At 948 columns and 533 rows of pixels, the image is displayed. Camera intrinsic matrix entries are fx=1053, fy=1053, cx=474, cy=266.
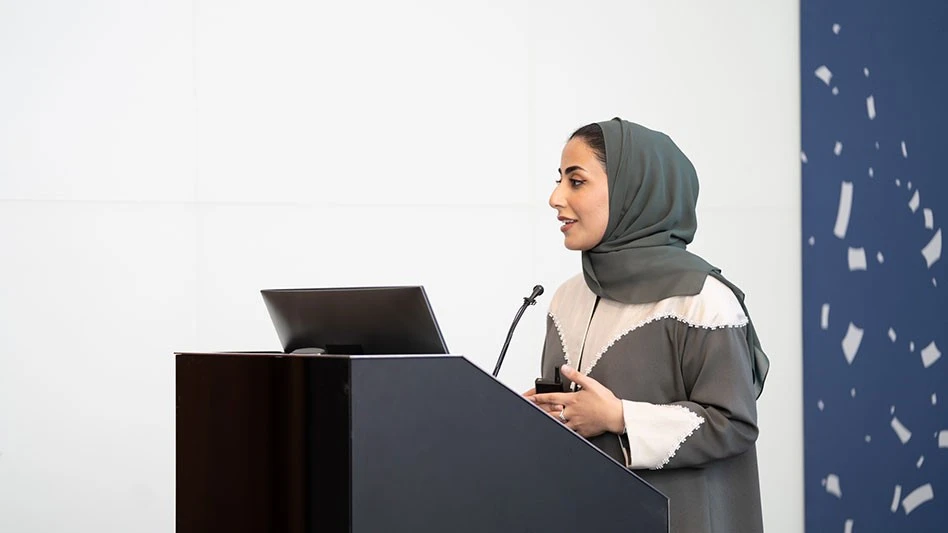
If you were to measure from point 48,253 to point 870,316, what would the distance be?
280cm

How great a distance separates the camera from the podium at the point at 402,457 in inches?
50.1

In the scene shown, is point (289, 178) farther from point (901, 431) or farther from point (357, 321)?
point (901, 431)

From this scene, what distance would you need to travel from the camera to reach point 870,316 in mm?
3812

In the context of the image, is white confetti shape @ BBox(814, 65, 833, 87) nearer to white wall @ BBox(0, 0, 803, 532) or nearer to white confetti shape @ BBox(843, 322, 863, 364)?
white wall @ BBox(0, 0, 803, 532)

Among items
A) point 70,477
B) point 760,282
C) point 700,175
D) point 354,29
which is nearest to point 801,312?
point 760,282

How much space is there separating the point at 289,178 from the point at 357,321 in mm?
1781

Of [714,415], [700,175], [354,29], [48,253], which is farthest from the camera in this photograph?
[700,175]

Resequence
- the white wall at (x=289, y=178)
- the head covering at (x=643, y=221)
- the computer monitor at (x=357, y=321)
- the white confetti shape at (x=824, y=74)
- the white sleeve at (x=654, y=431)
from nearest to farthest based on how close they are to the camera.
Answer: the computer monitor at (x=357, y=321)
the white sleeve at (x=654, y=431)
the head covering at (x=643, y=221)
the white wall at (x=289, y=178)
the white confetti shape at (x=824, y=74)

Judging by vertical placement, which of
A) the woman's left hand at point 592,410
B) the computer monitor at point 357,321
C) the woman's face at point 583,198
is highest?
the woman's face at point 583,198

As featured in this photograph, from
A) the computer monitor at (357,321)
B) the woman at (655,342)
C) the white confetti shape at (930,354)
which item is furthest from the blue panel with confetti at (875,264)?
the computer monitor at (357,321)

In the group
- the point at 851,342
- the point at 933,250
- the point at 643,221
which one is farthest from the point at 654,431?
the point at 933,250

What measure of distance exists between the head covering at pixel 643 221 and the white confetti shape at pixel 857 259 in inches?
78.3

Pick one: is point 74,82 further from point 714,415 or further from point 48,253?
point 714,415

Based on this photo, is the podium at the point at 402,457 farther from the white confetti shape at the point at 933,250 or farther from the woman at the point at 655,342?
the white confetti shape at the point at 933,250
